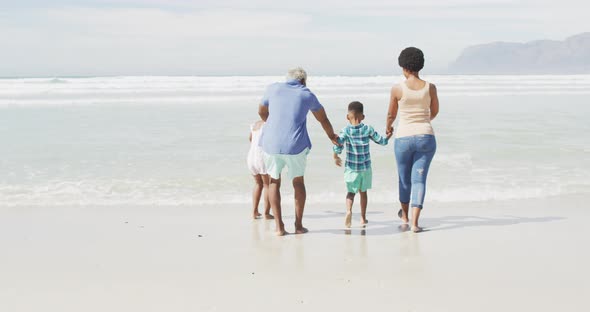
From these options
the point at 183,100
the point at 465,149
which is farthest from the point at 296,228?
the point at 183,100

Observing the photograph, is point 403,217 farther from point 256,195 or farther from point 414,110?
point 256,195

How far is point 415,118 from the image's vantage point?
553 cm

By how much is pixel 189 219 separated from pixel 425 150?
2.51 metres

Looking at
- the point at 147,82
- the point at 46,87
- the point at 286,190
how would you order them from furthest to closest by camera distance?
the point at 147,82, the point at 46,87, the point at 286,190

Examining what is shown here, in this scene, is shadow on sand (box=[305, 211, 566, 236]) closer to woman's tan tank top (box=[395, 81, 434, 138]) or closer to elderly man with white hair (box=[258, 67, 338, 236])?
elderly man with white hair (box=[258, 67, 338, 236])

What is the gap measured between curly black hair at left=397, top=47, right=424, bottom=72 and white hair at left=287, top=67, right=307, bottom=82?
919mm

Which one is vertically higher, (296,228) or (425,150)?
(425,150)

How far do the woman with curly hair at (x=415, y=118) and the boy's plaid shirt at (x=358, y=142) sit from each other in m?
0.18

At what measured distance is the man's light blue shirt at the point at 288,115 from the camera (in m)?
5.28

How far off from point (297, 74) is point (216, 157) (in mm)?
4627

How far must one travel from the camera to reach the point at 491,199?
717 centimetres

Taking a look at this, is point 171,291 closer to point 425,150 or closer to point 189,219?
point 189,219

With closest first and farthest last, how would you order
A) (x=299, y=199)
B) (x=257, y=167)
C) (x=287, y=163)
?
(x=287, y=163) < (x=299, y=199) < (x=257, y=167)

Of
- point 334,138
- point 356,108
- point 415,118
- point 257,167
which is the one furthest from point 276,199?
point 415,118
